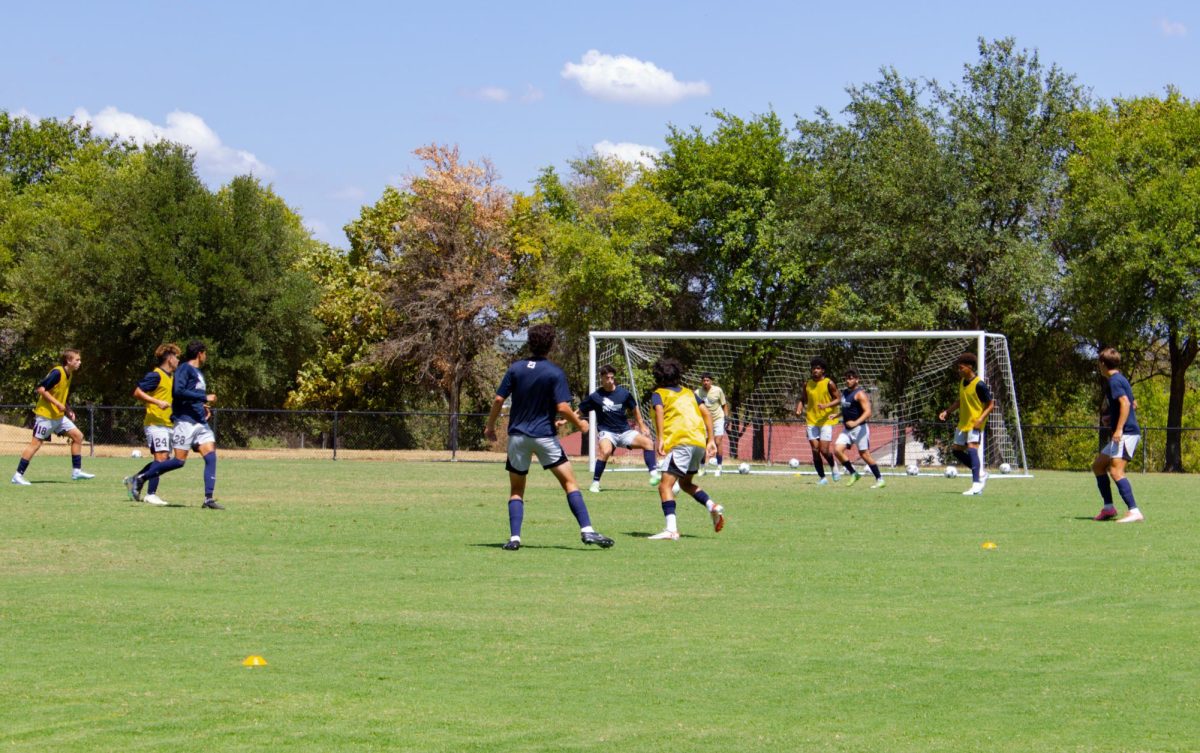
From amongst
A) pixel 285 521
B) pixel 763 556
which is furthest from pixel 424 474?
pixel 763 556

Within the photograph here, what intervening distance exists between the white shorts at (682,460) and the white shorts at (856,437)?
424 inches

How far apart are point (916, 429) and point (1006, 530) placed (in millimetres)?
27600

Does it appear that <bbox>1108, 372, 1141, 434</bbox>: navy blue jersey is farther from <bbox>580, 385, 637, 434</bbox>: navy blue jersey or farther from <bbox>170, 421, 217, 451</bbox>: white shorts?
<bbox>170, 421, 217, 451</bbox>: white shorts

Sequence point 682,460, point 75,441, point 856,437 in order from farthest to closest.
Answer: point 856,437 < point 75,441 < point 682,460

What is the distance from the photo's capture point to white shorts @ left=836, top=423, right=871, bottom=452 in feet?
80.7

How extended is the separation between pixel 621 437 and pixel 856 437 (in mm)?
5729

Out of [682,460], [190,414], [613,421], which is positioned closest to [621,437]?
[613,421]

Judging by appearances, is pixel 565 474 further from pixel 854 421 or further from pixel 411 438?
pixel 411 438

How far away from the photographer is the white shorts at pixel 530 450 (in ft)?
42.1

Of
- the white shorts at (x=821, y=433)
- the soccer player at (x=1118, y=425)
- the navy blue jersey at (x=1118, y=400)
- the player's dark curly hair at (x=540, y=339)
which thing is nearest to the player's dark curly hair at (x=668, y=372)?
the player's dark curly hair at (x=540, y=339)

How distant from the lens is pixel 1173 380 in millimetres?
42156

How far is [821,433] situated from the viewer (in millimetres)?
25156

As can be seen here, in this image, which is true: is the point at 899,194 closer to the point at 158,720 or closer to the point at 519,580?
the point at 519,580

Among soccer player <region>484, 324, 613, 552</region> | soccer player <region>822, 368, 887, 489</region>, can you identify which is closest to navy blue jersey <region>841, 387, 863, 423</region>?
soccer player <region>822, 368, 887, 489</region>
